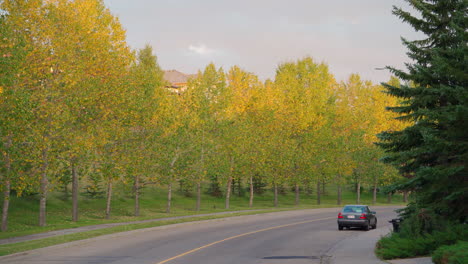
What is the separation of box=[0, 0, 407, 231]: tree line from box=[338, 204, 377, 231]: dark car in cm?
863

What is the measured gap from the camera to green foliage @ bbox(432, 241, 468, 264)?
499 inches

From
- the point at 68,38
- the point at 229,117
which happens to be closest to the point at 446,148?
the point at 68,38

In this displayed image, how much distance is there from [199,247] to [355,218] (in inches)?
517

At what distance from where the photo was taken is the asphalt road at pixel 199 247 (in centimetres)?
1722

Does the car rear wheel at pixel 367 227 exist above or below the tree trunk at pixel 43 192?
below

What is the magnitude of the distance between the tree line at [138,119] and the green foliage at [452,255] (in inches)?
280

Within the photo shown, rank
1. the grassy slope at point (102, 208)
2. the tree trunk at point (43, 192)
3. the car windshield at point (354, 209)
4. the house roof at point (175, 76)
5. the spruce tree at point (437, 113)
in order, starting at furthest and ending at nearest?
the house roof at point (175, 76) → the car windshield at point (354, 209) → the grassy slope at point (102, 208) → the tree trunk at point (43, 192) → the spruce tree at point (437, 113)

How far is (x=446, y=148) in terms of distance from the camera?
16.3 meters

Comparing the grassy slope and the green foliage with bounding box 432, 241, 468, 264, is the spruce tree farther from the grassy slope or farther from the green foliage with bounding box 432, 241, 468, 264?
the grassy slope

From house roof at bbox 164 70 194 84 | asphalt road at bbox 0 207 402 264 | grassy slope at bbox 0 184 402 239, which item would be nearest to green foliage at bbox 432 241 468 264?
asphalt road at bbox 0 207 402 264

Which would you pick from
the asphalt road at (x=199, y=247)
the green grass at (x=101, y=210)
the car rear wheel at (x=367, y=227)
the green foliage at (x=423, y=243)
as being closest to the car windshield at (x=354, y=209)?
the car rear wheel at (x=367, y=227)

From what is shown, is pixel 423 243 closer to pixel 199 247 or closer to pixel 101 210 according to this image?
pixel 199 247

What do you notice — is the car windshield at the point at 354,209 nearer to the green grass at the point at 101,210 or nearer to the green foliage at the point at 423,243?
the green grass at the point at 101,210

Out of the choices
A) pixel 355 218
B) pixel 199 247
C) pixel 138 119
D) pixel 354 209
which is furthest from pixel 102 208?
pixel 199 247
